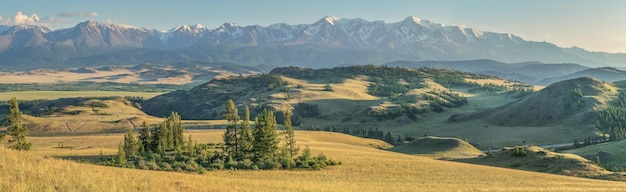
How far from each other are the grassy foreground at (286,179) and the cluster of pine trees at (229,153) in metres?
4.91

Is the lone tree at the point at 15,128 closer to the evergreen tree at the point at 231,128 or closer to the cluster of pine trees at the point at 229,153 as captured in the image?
the cluster of pine trees at the point at 229,153

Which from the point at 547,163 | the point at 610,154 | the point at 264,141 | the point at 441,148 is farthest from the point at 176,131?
the point at 610,154

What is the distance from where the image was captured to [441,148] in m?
113

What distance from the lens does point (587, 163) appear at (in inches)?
2726

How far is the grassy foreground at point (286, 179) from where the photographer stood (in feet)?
76.4

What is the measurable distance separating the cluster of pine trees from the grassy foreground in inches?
193

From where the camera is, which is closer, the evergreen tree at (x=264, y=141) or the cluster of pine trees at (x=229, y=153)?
the cluster of pine trees at (x=229, y=153)

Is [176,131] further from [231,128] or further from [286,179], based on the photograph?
[286,179]

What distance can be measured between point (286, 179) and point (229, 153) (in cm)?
2684

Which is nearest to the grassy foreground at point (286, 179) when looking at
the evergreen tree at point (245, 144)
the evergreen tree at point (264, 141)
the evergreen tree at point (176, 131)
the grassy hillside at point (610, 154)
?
the evergreen tree at point (264, 141)

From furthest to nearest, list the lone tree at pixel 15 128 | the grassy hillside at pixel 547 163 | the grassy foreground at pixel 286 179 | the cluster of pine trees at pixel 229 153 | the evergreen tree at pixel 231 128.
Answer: the evergreen tree at pixel 231 128 < the lone tree at pixel 15 128 < the grassy hillside at pixel 547 163 < the cluster of pine trees at pixel 229 153 < the grassy foreground at pixel 286 179

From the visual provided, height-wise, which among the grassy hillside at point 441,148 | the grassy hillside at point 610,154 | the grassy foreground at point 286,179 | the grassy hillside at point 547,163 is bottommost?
the grassy hillside at point 610,154

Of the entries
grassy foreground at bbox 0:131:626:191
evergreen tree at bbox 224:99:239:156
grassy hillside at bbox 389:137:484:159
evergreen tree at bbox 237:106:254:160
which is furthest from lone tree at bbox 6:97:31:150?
grassy hillside at bbox 389:137:484:159

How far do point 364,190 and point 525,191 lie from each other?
13.4 m
